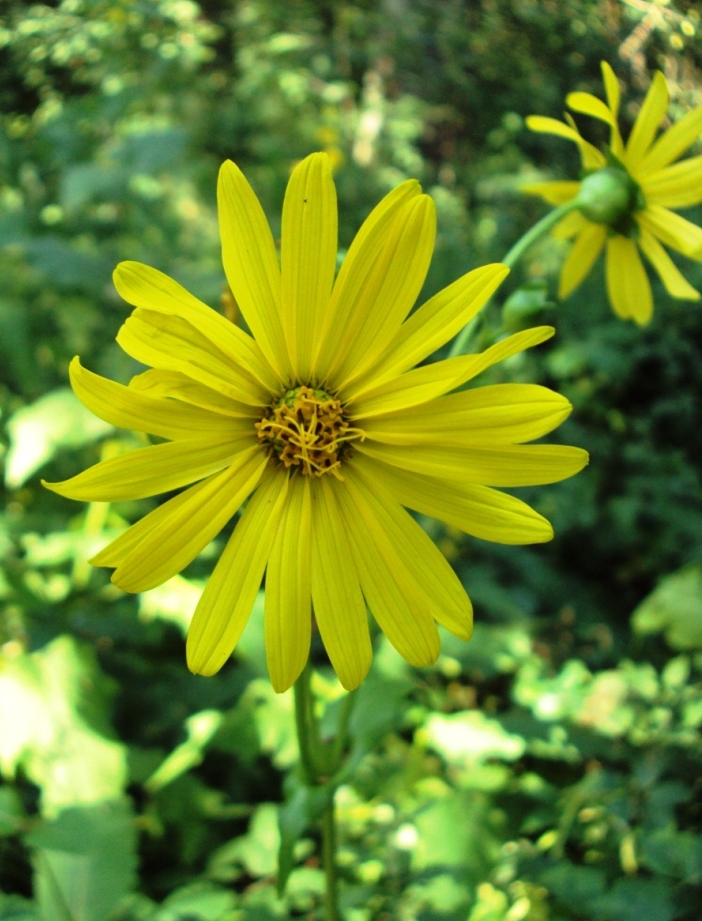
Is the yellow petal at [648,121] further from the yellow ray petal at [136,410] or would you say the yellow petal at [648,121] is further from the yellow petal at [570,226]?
the yellow ray petal at [136,410]

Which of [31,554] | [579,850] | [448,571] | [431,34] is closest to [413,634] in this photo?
[448,571]

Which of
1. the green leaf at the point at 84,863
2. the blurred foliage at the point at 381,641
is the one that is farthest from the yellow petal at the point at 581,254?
the green leaf at the point at 84,863

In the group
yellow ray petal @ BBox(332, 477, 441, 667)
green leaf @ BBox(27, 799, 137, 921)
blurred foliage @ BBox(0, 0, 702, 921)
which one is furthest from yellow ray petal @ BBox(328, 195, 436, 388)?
green leaf @ BBox(27, 799, 137, 921)

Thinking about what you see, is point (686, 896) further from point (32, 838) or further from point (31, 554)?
point (31, 554)

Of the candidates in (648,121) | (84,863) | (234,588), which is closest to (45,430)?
(84,863)

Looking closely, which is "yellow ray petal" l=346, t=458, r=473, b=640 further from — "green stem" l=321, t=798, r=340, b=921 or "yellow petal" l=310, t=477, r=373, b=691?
"green stem" l=321, t=798, r=340, b=921

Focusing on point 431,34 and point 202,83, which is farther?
point 202,83

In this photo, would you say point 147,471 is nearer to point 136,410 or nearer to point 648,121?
point 136,410

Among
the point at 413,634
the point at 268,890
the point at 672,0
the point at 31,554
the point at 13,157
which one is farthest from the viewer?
the point at 13,157
